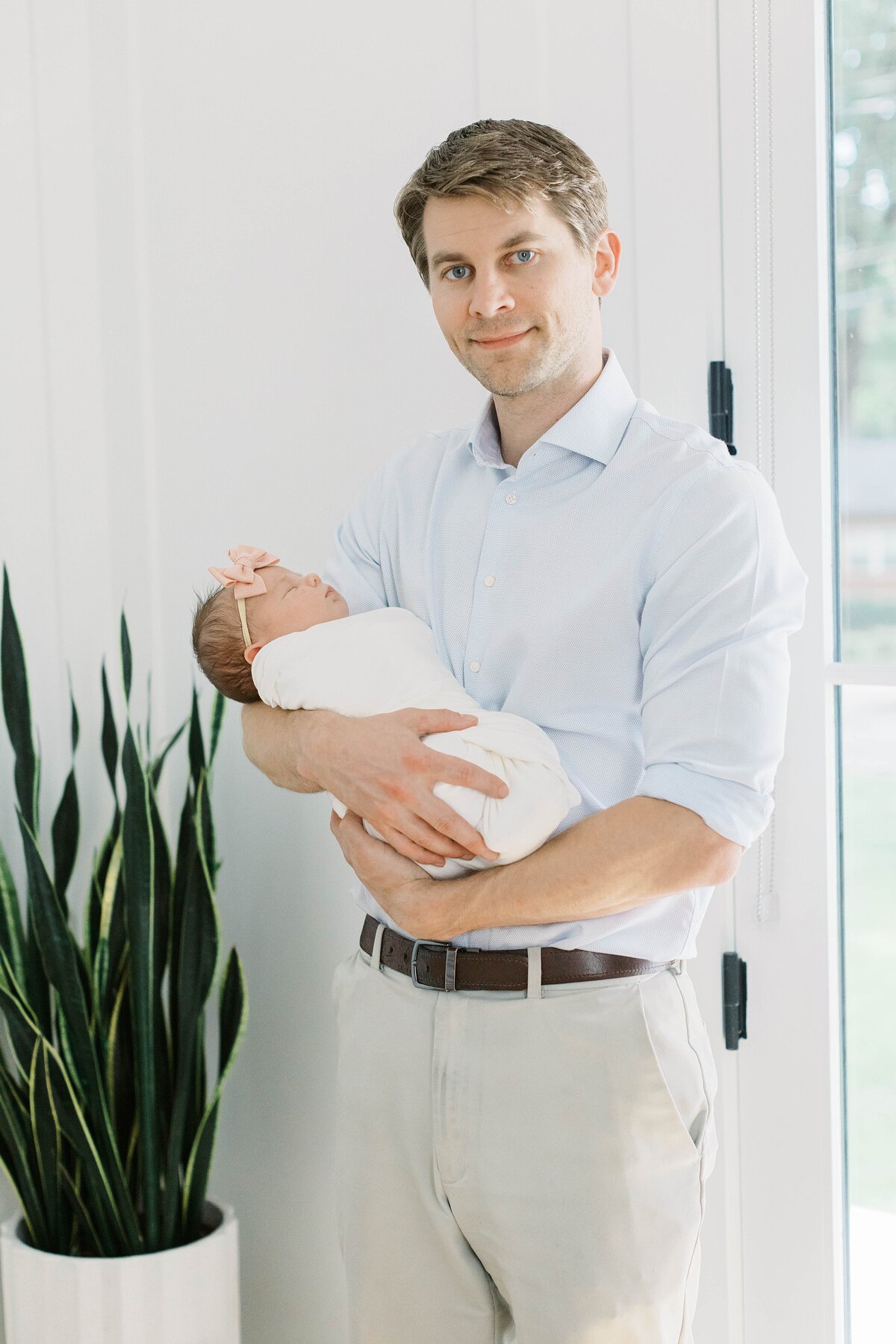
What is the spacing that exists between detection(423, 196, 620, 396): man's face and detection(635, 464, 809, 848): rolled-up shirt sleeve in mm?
271

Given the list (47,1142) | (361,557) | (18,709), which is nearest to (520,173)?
(361,557)

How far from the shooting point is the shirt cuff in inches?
49.8

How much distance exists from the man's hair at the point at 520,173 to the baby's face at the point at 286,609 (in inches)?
20.9

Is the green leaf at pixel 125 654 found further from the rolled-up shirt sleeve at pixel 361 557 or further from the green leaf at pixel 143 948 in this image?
the rolled-up shirt sleeve at pixel 361 557

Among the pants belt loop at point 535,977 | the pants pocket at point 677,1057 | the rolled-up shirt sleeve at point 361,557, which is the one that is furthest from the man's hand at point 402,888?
the rolled-up shirt sleeve at point 361,557

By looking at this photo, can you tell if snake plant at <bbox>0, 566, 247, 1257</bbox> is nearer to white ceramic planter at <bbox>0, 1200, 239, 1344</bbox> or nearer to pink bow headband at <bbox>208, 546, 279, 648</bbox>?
white ceramic planter at <bbox>0, 1200, 239, 1344</bbox>

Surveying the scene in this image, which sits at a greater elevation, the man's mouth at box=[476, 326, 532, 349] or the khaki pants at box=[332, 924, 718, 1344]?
the man's mouth at box=[476, 326, 532, 349]

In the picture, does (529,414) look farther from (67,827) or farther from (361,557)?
(67,827)

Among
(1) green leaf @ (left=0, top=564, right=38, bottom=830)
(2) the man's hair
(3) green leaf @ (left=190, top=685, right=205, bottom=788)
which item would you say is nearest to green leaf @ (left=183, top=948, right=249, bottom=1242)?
(3) green leaf @ (left=190, top=685, right=205, bottom=788)

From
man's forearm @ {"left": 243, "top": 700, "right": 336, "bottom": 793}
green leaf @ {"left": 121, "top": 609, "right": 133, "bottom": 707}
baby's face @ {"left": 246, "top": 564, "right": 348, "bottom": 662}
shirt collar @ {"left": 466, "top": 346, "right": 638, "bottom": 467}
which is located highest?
shirt collar @ {"left": 466, "top": 346, "right": 638, "bottom": 467}

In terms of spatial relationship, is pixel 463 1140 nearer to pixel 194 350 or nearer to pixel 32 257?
pixel 194 350

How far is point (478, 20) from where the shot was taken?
1.89 meters

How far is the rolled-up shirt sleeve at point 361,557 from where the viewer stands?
1696mm

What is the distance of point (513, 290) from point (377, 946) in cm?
85
